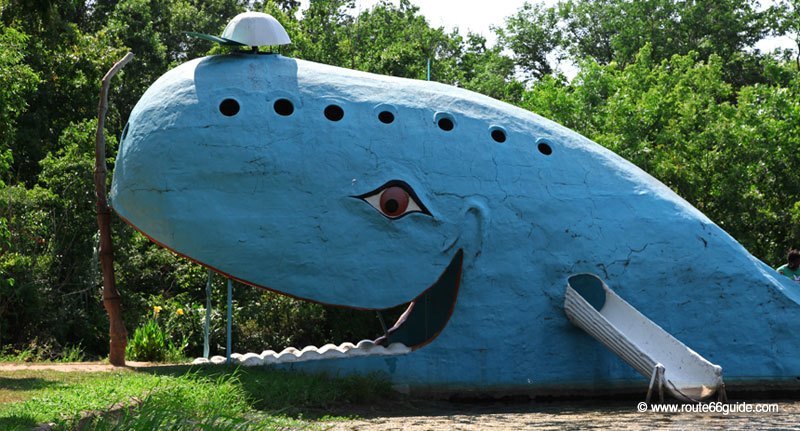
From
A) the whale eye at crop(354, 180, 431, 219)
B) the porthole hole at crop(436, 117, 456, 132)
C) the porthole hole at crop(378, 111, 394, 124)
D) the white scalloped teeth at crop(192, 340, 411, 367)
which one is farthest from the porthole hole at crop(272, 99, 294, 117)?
the white scalloped teeth at crop(192, 340, 411, 367)

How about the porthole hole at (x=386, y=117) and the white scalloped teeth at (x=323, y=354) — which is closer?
the white scalloped teeth at (x=323, y=354)

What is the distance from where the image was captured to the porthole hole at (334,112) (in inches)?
502

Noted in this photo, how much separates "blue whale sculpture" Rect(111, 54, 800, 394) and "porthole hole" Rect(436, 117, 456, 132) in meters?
0.02

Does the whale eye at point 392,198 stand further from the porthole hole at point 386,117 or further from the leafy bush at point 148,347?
the leafy bush at point 148,347

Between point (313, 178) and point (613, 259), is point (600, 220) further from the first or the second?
Answer: point (313, 178)

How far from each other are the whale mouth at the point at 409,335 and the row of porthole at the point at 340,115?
162cm

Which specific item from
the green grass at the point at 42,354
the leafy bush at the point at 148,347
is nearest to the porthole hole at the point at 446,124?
the leafy bush at the point at 148,347

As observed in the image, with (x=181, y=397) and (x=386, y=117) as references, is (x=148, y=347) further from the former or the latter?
(x=181, y=397)

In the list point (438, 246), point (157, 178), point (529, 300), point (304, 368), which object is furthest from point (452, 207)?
point (157, 178)

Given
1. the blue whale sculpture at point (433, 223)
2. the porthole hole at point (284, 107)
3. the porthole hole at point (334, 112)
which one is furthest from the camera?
the porthole hole at point (334, 112)

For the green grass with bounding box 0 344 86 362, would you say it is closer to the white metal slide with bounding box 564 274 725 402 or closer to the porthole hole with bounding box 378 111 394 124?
the porthole hole with bounding box 378 111 394 124

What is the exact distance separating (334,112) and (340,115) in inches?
3.2

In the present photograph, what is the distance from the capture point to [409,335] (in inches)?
545

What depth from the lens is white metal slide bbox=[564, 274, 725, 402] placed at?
11.7 metres
